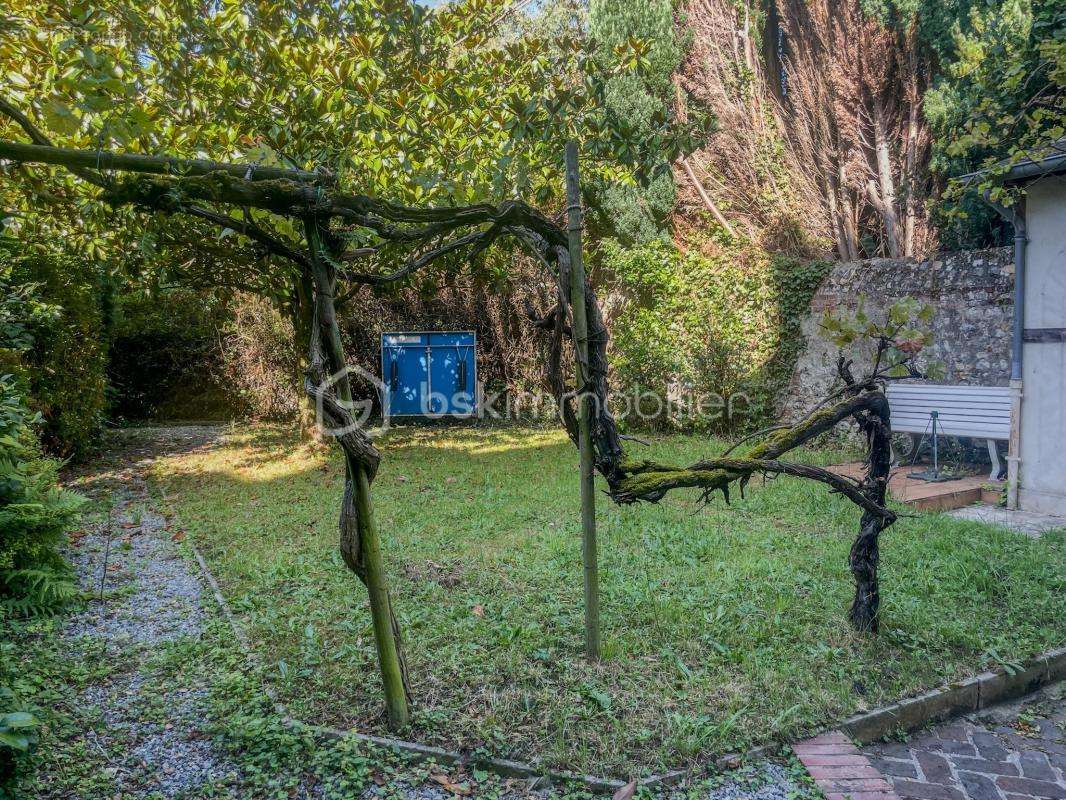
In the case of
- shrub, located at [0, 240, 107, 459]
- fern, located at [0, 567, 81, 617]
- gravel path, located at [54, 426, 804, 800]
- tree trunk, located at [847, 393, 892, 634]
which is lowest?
gravel path, located at [54, 426, 804, 800]

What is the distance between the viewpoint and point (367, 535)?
278 cm

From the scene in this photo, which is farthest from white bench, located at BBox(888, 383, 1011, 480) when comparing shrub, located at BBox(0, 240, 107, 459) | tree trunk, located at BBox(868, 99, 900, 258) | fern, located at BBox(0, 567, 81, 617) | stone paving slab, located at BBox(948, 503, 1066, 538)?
shrub, located at BBox(0, 240, 107, 459)

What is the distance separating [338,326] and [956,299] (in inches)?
308

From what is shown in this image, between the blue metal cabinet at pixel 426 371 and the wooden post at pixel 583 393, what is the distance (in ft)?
29.7

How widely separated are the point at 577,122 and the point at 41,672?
15.7ft

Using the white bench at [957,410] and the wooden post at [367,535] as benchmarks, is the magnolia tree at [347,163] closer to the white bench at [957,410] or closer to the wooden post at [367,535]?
the wooden post at [367,535]

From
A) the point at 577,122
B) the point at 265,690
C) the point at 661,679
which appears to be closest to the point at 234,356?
the point at 577,122

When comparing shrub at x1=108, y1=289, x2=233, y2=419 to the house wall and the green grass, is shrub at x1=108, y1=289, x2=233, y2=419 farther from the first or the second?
the house wall

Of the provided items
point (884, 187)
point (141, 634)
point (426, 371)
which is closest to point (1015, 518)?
point (884, 187)

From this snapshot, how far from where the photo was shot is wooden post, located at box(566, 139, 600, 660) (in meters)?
3.18

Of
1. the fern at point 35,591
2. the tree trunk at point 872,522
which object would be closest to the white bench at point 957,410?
the tree trunk at point 872,522

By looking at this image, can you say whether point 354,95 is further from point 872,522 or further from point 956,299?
point 956,299

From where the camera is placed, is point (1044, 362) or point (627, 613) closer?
point (627, 613)

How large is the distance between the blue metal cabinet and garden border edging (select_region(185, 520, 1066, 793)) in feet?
27.3
